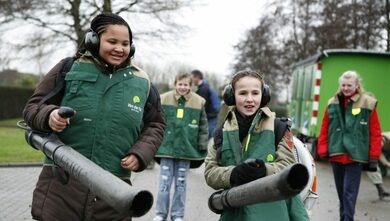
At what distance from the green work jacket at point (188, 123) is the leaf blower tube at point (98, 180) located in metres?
4.05

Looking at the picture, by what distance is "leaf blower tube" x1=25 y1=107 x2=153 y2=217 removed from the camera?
2.17m

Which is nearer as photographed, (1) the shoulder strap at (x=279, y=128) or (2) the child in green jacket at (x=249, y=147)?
(2) the child in green jacket at (x=249, y=147)

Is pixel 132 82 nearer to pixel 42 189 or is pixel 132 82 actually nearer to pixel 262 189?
pixel 42 189

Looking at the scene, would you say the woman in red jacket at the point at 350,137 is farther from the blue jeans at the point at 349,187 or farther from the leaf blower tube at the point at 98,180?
the leaf blower tube at the point at 98,180

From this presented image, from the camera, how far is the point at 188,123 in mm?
7094

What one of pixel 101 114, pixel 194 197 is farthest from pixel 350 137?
pixel 101 114

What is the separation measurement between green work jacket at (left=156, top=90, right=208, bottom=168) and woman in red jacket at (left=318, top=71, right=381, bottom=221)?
1.57m

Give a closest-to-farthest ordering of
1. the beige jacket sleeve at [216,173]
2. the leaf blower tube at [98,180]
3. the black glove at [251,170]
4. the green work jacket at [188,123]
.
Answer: the leaf blower tube at [98,180] < the black glove at [251,170] < the beige jacket sleeve at [216,173] < the green work jacket at [188,123]

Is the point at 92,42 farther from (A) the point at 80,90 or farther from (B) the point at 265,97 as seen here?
(B) the point at 265,97

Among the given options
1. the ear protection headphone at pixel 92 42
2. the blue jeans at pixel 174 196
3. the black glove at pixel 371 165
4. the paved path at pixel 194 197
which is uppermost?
the ear protection headphone at pixel 92 42

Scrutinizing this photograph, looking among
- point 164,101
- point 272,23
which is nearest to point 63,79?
point 164,101

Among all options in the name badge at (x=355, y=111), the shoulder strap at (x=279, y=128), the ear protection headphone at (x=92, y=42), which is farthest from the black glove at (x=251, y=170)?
the name badge at (x=355, y=111)

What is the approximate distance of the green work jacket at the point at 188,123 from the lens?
703cm

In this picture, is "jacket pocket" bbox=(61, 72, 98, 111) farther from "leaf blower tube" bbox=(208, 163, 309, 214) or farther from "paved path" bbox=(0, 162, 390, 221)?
"paved path" bbox=(0, 162, 390, 221)
